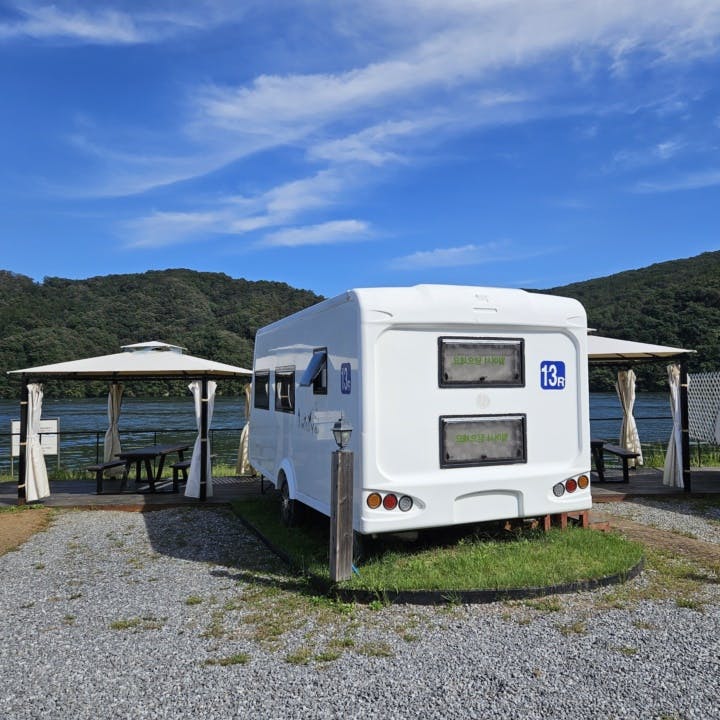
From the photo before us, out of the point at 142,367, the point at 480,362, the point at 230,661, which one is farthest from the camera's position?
the point at 142,367

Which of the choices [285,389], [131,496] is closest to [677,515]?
[285,389]

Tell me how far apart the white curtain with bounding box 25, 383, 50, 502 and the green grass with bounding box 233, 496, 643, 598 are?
4398 mm

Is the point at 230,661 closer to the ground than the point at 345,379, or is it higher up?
closer to the ground

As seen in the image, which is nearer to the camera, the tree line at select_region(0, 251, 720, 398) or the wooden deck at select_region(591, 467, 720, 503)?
the wooden deck at select_region(591, 467, 720, 503)

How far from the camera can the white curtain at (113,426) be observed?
1175 centimetres

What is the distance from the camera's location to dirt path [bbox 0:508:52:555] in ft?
23.1

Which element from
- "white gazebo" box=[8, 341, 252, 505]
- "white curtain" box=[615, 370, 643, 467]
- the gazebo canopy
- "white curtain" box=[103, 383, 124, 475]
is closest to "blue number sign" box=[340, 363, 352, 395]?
"white gazebo" box=[8, 341, 252, 505]

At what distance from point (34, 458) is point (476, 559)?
673 cm

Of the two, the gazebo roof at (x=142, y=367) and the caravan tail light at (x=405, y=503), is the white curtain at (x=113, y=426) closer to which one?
the gazebo roof at (x=142, y=367)

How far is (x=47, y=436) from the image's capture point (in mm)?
12336

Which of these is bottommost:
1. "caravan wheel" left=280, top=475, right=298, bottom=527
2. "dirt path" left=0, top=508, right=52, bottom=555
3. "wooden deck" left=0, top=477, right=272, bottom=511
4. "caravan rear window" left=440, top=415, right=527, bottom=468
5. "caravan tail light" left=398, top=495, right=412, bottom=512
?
"dirt path" left=0, top=508, right=52, bottom=555

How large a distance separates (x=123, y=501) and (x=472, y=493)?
5812 millimetres

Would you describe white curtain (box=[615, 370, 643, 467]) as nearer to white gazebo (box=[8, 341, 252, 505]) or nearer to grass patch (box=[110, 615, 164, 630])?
white gazebo (box=[8, 341, 252, 505])

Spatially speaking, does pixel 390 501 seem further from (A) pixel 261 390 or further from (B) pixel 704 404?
(B) pixel 704 404
